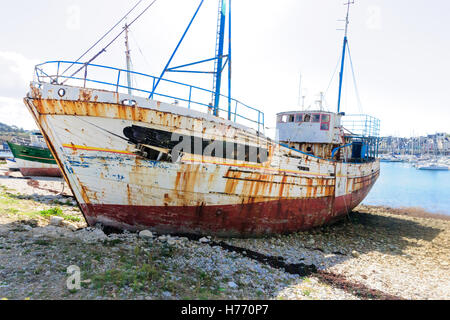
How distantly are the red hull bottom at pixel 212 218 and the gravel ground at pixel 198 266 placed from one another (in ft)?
1.17

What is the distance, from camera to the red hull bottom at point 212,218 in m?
7.69

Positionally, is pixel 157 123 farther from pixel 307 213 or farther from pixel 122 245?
pixel 307 213

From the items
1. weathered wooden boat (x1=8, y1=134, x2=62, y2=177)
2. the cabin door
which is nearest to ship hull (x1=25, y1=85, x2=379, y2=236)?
the cabin door

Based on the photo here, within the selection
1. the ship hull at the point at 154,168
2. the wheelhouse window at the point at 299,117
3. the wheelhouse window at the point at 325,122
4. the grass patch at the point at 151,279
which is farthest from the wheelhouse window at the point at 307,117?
the grass patch at the point at 151,279

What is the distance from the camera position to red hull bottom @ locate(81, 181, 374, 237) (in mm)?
7691

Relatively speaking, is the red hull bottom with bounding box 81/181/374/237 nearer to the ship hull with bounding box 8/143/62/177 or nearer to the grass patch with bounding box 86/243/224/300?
the grass patch with bounding box 86/243/224/300

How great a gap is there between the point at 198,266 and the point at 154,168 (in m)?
3.03

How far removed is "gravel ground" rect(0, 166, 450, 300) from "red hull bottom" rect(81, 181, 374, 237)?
0.36 meters

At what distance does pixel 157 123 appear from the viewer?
7227mm

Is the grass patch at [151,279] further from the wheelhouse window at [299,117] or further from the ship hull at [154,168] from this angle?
the wheelhouse window at [299,117]

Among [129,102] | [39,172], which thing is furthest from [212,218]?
[39,172]

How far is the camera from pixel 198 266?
6.25 meters
